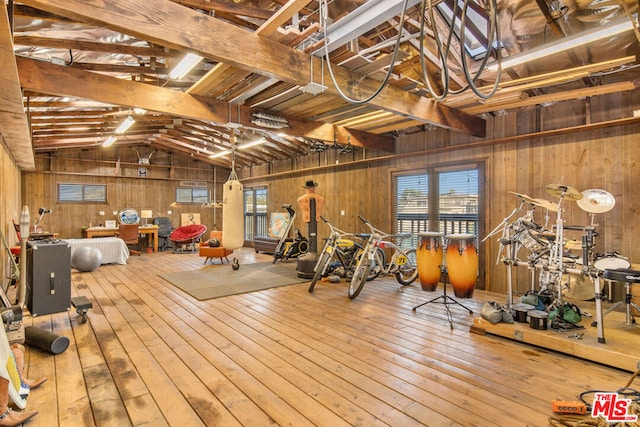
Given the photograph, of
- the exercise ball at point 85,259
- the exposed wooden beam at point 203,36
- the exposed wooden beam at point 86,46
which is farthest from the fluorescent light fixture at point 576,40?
the exercise ball at point 85,259

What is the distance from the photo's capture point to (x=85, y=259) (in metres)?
6.81

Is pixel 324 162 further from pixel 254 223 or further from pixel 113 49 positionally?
pixel 113 49

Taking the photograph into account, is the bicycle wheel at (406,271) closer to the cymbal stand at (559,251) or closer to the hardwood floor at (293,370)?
the hardwood floor at (293,370)

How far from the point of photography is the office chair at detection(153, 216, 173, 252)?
35.4 ft

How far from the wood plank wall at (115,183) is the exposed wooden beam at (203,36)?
32.0ft

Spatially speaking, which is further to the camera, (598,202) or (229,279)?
(229,279)

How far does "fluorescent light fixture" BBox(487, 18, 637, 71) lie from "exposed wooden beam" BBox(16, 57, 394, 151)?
3376 mm

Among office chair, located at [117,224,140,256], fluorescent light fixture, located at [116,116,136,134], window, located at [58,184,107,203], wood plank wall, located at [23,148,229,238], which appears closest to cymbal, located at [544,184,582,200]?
fluorescent light fixture, located at [116,116,136,134]

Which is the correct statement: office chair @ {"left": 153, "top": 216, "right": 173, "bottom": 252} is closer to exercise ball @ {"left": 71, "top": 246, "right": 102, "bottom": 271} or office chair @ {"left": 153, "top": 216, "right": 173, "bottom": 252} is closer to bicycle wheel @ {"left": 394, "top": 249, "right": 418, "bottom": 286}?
exercise ball @ {"left": 71, "top": 246, "right": 102, "bottom": 271}

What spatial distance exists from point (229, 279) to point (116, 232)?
18.7ft

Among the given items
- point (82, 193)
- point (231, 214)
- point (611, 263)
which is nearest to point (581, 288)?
point (611, 263)

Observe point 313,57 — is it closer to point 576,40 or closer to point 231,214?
point 576,40

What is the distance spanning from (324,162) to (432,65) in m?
4.96

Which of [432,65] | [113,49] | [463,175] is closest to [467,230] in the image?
[463,175]
